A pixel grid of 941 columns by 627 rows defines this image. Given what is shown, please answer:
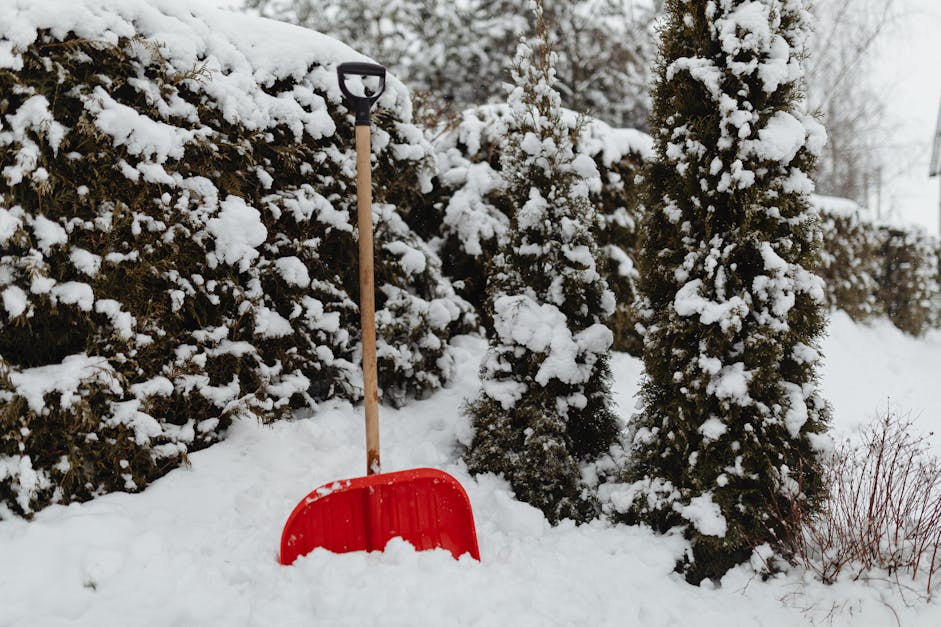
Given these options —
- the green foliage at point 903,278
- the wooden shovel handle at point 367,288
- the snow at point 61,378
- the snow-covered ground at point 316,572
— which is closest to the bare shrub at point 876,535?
the snow-covered ground at point 316,572

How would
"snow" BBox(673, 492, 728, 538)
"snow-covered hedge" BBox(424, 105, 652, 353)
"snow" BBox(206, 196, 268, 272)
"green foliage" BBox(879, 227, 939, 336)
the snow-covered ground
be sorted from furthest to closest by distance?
"green foliage" BBox(879, 227, 939, 336) < "snow-covered hedge" BBox(424, 105, 652, 353) < "snow" BBox(206, 196, 268, 272) < "snow" BBox(673, 492, 728, 538) < the snow-covered ground

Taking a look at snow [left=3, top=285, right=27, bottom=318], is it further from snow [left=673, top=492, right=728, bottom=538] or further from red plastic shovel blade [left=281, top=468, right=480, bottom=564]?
snow [left=673, top=492, right=728, bottom=538]

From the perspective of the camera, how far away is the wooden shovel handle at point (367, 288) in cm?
271

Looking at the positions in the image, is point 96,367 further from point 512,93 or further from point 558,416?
point 512,93

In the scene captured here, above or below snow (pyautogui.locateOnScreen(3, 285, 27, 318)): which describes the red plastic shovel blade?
below

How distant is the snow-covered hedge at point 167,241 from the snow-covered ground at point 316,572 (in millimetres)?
212

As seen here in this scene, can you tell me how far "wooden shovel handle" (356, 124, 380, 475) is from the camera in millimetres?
2709

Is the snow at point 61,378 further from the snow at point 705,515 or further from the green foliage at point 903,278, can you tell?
the green foliage at point 903,278

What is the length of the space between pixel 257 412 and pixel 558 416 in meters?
1.53

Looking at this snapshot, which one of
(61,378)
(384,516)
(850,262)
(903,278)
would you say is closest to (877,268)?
(903,278)

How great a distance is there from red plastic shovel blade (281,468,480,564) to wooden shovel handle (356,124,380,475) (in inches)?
7.7

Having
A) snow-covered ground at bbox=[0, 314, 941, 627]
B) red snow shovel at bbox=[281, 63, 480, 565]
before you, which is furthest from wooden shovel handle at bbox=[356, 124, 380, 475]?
snow-covered ground at bbox=[0, 314, 941, 627]

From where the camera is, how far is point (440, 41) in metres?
10.6

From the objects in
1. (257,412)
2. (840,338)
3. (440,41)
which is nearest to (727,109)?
(257,412)
